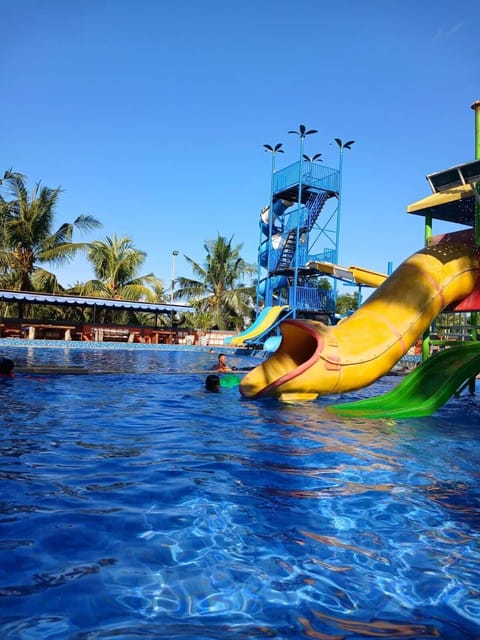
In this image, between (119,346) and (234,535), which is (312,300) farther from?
(234,535)

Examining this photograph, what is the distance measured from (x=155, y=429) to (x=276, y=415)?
182cm

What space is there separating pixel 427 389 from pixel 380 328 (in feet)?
3.65

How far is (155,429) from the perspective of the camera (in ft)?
17.5

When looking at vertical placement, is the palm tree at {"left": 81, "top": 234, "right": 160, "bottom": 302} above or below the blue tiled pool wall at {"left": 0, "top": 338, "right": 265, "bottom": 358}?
above

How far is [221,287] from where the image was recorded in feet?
113

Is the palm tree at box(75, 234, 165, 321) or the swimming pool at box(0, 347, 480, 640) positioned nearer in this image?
the swimming pool at box(0, 347, 480, 640)

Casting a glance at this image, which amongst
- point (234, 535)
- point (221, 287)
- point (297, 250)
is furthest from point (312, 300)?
point (234, 535)

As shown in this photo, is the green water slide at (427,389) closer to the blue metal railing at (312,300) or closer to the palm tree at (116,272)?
the blue metal railing at (312,300)

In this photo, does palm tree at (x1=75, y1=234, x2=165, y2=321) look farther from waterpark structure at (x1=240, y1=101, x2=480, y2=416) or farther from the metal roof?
waterpark structure at (x1=240, y1=101, x2=480, y2=416)

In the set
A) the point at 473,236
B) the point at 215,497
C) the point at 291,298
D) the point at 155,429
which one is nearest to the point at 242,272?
the point at 291,298

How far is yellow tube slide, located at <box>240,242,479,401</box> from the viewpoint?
7102 millimetres

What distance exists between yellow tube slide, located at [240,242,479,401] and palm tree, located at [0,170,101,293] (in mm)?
21006

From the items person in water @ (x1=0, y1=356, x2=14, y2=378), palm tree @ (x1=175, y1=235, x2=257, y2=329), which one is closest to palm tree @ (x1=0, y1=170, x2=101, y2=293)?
palm tree @ (x1=175, y1=235, x2=257, y2=329)

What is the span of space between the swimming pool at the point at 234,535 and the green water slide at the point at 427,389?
153cm
